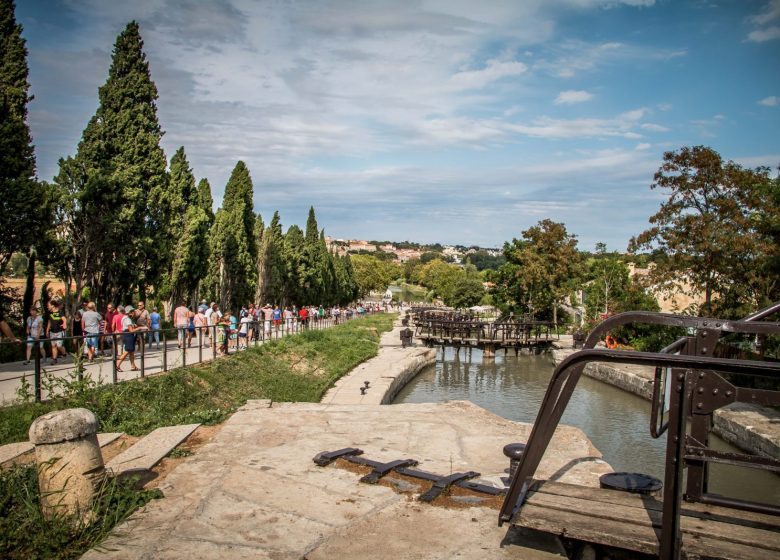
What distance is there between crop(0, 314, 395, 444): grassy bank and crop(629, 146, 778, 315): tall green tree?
1174 centimetres

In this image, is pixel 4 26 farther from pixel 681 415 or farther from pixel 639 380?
pixel 639 380

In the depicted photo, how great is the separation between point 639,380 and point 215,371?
45.5 ft

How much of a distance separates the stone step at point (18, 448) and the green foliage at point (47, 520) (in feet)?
3.79

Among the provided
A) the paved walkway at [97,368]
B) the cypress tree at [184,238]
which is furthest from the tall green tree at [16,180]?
the cypress tree at [184,238]

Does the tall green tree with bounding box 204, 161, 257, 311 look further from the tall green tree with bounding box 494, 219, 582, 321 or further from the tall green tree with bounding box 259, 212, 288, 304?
the tall green tree with bounding box 494, 219, 582, 321

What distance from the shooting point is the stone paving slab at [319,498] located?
4.31m

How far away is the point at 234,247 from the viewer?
99.5 ft

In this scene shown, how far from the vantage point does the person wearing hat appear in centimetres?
1188

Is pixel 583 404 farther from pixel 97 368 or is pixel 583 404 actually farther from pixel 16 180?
pixel 16 180

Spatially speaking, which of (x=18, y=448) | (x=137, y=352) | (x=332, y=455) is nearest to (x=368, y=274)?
(x=137, y=352)

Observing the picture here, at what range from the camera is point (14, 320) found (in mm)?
17906

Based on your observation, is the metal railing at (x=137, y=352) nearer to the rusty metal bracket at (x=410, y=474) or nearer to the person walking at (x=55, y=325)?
the person walking at (x=55, y=325)

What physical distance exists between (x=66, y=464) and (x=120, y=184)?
14.7 meters

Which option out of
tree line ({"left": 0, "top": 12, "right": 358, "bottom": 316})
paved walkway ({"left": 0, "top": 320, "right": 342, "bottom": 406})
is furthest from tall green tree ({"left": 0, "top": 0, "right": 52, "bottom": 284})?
paved walkway ({"left": 0, "top": 320, "right": 342, "bottom": 406})
